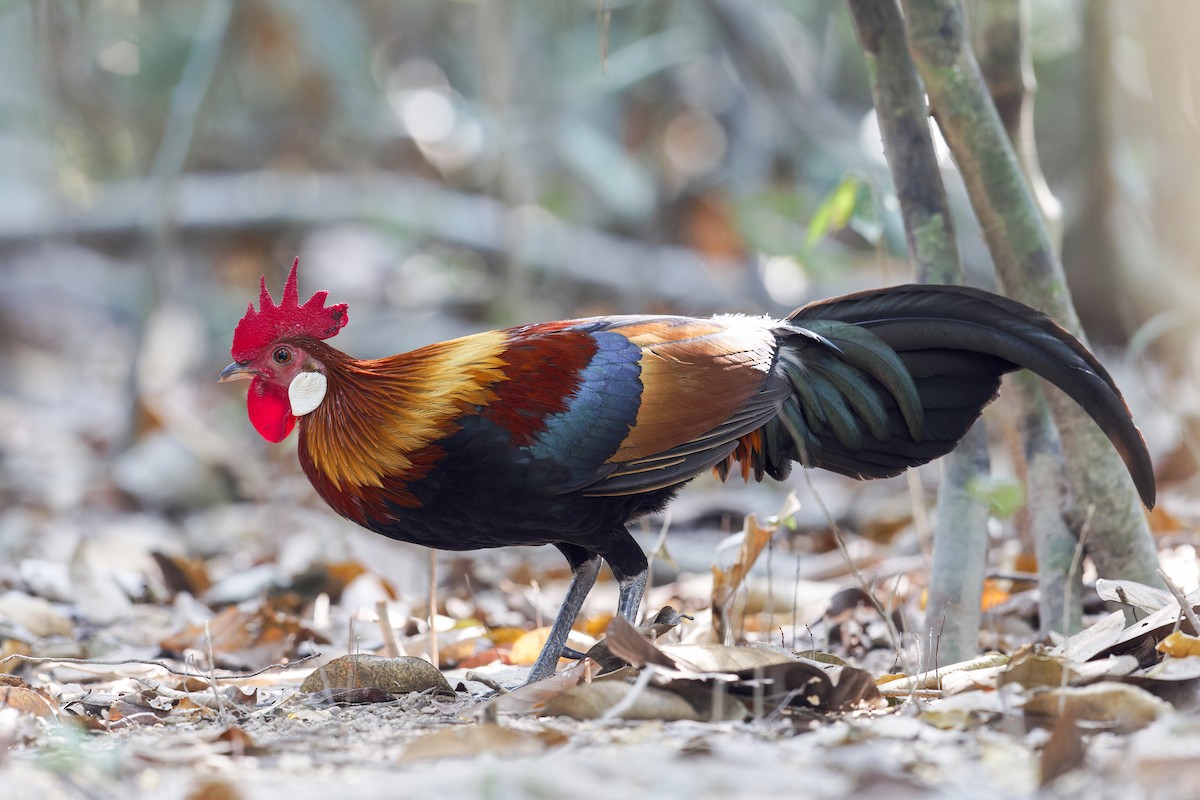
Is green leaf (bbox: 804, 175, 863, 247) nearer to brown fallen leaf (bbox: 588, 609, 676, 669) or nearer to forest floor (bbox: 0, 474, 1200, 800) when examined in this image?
forest floor (bbox: 0, 474, 1200, 800)

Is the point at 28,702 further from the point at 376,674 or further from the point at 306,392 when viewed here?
the point at 306,392

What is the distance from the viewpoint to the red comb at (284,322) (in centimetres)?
379

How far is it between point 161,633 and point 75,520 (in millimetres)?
3038

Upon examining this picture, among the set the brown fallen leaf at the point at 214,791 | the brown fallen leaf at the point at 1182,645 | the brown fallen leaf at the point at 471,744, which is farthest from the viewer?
the brown fallen leaf at the point at 1182,645

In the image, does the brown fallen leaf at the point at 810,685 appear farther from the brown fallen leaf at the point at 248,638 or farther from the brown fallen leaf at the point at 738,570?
the brown fallen leaf at the point at 248,638

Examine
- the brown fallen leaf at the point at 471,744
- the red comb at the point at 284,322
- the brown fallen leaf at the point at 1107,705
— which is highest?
the red comb at the point at 284,322

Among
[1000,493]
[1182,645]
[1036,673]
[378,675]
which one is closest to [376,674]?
[378,675]

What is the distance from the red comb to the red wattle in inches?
4.0

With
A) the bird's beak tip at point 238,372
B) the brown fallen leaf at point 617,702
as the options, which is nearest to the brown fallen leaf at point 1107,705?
the brown fallen leaf at point 617,702

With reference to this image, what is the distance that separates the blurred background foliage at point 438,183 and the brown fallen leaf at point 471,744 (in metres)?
2.83

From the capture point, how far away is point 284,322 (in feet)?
12.5

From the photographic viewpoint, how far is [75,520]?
291 inches

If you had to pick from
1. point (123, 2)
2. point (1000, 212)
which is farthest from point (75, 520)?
point (123, 2)

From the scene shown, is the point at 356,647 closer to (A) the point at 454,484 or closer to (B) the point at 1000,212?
(A) the point at 454,484
